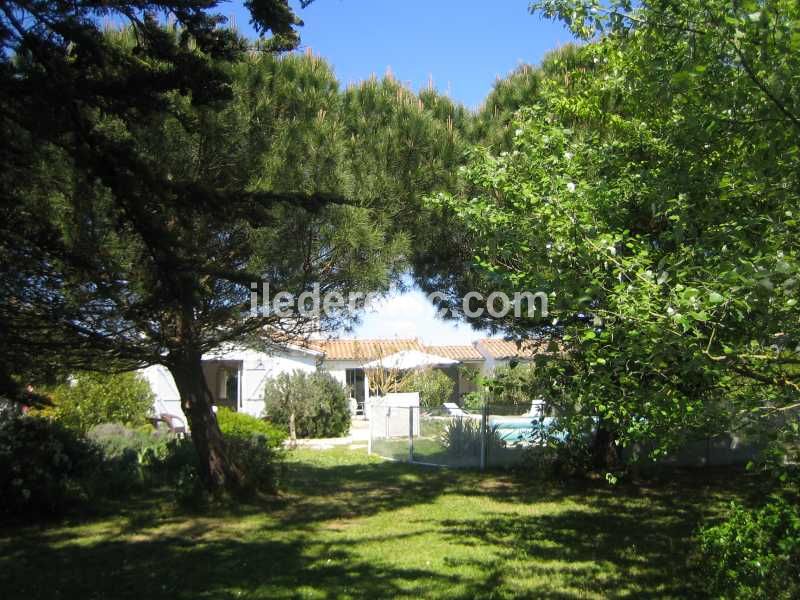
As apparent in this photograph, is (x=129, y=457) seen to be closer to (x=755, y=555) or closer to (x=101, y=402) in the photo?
(x=101, y=402)

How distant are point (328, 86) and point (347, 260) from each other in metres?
2.37

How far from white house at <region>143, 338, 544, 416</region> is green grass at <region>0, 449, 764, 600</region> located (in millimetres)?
7617

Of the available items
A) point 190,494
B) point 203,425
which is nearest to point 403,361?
point 203,425

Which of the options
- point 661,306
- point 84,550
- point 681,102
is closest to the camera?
point 661,306

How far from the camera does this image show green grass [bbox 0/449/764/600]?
6129 millimetres

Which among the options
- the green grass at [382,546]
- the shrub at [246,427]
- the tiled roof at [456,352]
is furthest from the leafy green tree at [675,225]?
the tiled roof at [456,352]

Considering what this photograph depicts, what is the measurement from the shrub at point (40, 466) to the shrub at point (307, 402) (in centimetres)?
1068

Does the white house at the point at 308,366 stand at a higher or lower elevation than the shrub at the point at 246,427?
higher

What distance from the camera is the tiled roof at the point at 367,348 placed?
93.5 ft

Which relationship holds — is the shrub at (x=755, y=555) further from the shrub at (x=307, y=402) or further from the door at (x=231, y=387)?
the door at (x=231, y=387)

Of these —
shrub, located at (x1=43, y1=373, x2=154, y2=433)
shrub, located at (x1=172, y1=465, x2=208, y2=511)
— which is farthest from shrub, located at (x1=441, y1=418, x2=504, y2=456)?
shrub, located at (x1=43, y1=373, x2=154, y2=433)

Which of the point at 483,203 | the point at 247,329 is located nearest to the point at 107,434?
the point at 247,329

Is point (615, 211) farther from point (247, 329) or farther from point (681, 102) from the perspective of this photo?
Result: point (247, 329)

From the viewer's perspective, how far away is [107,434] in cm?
1309
